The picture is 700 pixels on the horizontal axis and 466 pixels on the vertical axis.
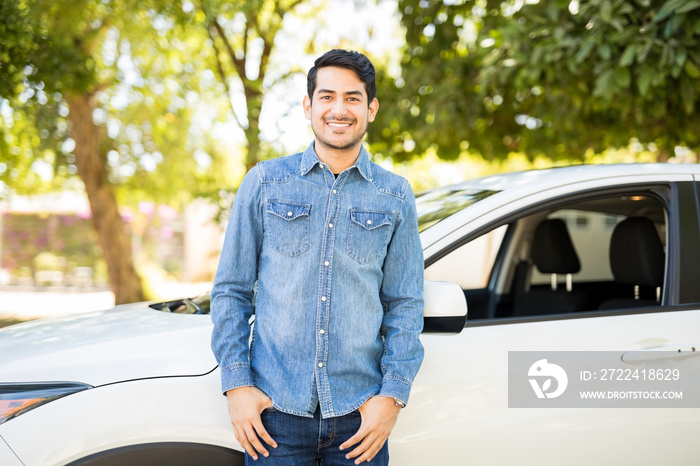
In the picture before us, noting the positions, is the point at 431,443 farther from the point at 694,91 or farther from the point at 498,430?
the point at 694,91

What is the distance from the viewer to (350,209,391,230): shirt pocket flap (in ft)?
6.45

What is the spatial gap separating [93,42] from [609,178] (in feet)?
27.5

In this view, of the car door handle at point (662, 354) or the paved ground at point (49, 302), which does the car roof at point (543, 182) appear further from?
the paved ground at point (49, 302)

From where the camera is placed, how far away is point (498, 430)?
2273mm

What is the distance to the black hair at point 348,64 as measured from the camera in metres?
1.98

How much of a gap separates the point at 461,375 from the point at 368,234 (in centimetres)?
65

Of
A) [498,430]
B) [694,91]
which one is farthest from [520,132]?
[498,430]

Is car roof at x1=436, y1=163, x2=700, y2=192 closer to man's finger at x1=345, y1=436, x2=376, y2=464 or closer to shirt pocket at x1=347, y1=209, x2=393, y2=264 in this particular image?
shirt pocket at x1=347, y1=209, x2=393, y2=264

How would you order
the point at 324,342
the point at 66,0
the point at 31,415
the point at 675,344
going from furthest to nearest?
the point at 66,0
the point at 675,344
the point at 31,415
the point at 324,342

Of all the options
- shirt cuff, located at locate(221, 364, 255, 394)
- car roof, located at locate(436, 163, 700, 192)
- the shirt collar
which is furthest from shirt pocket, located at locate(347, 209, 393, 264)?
car roof, located at locate(436, 163, 700, 192)

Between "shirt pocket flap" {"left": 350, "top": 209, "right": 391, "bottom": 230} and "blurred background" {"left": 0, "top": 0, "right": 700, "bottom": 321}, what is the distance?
3.14 m

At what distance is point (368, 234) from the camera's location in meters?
1.97

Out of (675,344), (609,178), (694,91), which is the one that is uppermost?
(694,91)

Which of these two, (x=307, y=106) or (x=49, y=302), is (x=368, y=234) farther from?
(x=49, y=302)
